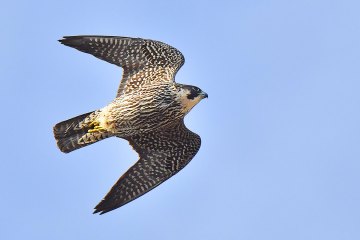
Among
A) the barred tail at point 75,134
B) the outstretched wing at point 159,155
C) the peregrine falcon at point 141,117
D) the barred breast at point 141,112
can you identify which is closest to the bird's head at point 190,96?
the peregrine falcon at point 141,117

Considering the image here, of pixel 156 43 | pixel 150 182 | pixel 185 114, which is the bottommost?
pixel 150 182

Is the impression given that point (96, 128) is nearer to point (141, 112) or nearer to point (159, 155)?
point (141, 112)

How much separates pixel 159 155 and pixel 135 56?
98.8 inches

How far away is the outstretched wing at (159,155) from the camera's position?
26.1 meters

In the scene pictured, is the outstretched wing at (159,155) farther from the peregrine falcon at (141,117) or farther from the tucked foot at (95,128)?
the tucked foot at (95,128)

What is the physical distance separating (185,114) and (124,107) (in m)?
1.48

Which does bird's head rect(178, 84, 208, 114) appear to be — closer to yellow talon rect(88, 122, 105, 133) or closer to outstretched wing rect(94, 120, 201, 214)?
outstretched wing rect(94, 120, 201, 214)

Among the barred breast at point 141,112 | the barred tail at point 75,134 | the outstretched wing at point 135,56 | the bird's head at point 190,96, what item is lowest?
the barred tail at point 75,134

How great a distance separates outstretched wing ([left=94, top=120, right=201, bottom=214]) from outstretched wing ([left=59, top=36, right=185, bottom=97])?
1.36m


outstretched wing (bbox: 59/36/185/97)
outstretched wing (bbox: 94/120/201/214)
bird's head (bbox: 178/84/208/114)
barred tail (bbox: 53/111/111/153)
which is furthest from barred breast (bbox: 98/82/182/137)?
outstretched wing (bbox: 94/120/201/214)

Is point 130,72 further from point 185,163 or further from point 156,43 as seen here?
point 185,163

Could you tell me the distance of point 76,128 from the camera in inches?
1011

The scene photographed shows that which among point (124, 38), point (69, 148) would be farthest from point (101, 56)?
point (69, 148)

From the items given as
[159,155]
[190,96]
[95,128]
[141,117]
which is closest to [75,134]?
[95,128]
